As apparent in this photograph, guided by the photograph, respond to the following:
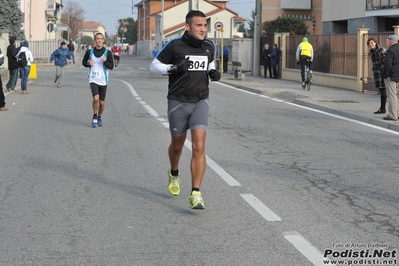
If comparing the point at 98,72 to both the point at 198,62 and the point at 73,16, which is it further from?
the point at 73,16

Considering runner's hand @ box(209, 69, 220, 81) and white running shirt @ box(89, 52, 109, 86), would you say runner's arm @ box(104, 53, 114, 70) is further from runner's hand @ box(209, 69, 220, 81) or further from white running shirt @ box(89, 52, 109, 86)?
runner's hand @ box(209, 69, 220, 81)

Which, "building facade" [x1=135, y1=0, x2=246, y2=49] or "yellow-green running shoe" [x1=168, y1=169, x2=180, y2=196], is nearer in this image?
"yellow-green running shoe" [x1=168, y1=169, x2=180, y2=196]

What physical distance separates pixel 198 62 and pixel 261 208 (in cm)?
163

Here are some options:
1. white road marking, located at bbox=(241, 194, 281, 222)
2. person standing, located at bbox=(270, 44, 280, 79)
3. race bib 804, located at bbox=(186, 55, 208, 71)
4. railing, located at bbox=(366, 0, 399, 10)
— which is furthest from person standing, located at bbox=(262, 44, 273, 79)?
race bib 804, located at bbox=(186, 55, 208, 71)

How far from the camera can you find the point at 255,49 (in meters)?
37.2

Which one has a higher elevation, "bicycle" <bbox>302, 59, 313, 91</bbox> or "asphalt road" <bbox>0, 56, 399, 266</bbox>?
"bicycle" <bbox>302, 59, 313, 91</bbox>

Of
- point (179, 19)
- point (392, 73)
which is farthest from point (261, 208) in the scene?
point (179, 19)

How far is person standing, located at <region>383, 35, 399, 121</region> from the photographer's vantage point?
603 inches

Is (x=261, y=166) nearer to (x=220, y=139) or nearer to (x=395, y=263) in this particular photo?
(x=220, y=139)

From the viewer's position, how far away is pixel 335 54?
1100 inches

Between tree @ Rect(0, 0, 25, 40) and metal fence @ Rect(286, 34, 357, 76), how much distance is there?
21759 mm

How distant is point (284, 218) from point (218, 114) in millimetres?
10882

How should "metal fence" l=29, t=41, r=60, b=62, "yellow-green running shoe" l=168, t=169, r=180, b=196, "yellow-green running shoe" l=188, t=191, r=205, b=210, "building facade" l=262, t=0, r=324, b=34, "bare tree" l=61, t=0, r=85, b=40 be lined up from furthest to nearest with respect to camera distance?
"bare tree" l=61, t=0, r=85, b=40, "building facade" l=262, t=0, r=324, b=34, "metal fence" l=29, t=41, r=60, b=62, "yellow-green running shoe" l=168, t=169, r=180, b=196, "yellow-green running shoe" l=188, t=191, r=205, b=210

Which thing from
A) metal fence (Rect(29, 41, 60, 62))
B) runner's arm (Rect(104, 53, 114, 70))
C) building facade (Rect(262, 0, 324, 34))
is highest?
building facade (Rect(262, 0, 324, 34))
